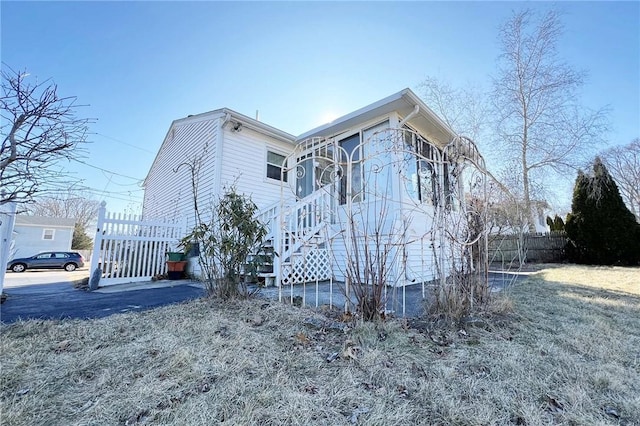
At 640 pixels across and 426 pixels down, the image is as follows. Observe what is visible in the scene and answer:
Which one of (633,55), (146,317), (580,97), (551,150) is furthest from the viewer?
(551,150)

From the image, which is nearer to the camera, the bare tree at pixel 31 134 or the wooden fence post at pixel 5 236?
the bare tree at pixel 31 134

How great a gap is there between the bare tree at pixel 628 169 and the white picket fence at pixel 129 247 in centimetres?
1983

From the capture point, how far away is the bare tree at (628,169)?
597 inches

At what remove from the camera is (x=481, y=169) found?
3764mm

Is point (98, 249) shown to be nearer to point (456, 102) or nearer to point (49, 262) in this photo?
point (49, 262)

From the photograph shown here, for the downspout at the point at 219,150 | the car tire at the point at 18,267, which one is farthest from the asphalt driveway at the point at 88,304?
the car tire at the point at 18,267

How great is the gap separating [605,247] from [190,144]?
15.8 metres

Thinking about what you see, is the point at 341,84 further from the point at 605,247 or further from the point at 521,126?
the point at 521,126

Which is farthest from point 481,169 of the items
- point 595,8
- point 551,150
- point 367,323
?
point 551,150

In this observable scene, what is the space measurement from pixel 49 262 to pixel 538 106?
29.0m

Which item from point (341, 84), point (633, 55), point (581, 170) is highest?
point (633, 55)

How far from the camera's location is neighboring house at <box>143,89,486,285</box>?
12.7 feet

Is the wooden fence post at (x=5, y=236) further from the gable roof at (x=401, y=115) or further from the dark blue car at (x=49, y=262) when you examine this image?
the dark blue car at (x=49, y=262)

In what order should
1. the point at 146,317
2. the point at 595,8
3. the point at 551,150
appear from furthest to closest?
the point at 551,150 → the point at 595,8 → the point at 146,317
